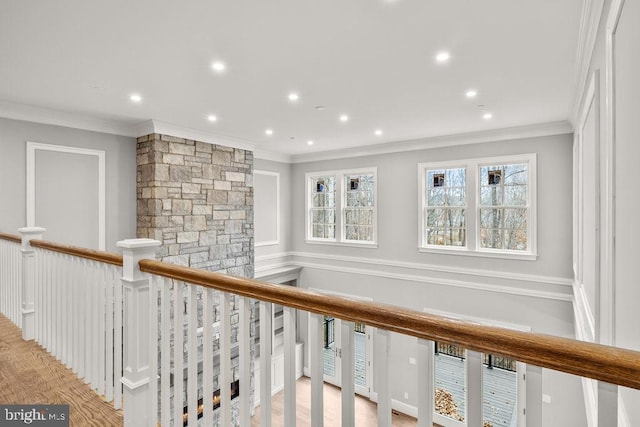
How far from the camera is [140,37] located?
2521 millimetres

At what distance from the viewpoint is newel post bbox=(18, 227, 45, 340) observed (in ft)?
8.72

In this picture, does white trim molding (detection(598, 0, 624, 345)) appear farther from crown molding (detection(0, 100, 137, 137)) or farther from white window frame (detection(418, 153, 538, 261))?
crown molding (detection(0, 100, 137, 137))

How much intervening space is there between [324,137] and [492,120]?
2.60 meters

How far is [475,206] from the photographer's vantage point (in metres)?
5.56

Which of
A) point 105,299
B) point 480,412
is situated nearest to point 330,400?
point 105,299

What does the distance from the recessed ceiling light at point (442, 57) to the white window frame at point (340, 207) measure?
12.3ft

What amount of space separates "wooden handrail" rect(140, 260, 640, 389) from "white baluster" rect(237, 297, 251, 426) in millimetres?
120

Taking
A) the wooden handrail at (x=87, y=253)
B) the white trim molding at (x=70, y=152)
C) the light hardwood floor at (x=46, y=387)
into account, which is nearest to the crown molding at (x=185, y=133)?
the white trim molding at (x=70, y=152)

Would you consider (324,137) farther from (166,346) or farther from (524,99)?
(166,346)

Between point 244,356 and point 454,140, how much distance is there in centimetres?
535

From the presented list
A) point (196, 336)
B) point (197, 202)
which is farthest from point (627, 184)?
point (197, 202)

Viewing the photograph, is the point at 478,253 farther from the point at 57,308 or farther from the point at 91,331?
the point at 57,308

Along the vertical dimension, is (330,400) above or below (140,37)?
below

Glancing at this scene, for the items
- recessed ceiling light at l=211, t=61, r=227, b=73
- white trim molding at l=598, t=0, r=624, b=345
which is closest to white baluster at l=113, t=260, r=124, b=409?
recessed ceiling light at l=211, t=61, r=227, b=73
